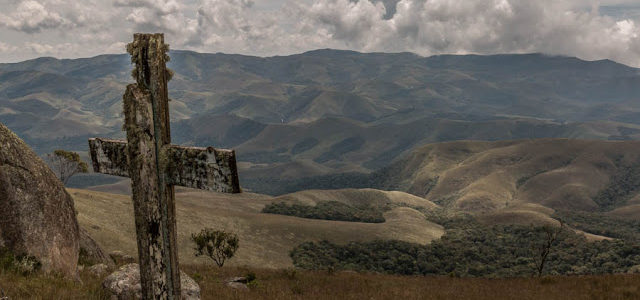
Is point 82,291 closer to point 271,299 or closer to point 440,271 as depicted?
point 271,299

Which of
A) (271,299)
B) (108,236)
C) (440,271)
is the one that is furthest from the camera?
(440,271)

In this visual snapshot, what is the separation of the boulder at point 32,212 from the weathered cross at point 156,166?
6.99 meters

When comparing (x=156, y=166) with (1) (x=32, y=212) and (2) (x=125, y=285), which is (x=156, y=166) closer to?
(2) (x=125, y=285)

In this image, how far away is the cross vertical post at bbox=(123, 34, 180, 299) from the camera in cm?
618

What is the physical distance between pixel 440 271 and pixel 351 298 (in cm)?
12638

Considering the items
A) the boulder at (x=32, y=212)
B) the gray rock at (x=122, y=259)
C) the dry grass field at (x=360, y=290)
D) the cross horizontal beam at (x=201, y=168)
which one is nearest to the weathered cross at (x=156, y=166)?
the cross horizontal beam at (x=201, y=168)

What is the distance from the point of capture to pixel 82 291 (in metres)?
9.73

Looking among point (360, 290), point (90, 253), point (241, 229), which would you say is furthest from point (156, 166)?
point (241, 229)

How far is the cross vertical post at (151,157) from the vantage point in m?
6.18

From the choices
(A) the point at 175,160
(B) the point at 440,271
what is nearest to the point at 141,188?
(A) the point at 175,160

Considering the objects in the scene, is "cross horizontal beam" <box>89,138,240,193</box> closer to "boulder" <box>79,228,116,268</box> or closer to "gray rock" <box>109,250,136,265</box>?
"boulder" <box>79,228,116,268</box>

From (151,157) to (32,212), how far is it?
8.36 meters

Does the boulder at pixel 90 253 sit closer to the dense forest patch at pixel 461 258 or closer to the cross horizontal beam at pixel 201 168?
the cross horizontal beam at pixel 201 168

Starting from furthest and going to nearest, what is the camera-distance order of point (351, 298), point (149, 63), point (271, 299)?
point (351, 298)
point (271, 299)
point (149, 63)
